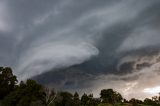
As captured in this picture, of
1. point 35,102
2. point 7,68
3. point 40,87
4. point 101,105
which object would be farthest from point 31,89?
point 101,105

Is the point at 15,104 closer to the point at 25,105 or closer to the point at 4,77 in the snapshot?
the point at 25,105

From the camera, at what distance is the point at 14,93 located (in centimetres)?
15425

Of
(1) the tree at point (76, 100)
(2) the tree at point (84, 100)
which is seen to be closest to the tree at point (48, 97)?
(1) the tree at point (76, 100)

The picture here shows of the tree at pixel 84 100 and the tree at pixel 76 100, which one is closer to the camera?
the tree at pixel 76 100

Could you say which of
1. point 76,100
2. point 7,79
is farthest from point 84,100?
point 7,79

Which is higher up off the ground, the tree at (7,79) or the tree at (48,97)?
the tree at (7,79)

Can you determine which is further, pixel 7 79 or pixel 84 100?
pixel 84 100

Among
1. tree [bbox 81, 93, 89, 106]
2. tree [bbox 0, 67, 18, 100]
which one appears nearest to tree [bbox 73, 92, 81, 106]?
tree [bbox 81, 93, 89, 106]

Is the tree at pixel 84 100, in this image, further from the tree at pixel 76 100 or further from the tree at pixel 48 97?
the tree at pixel 48 97

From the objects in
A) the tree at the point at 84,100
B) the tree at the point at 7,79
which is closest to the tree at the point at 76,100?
the tree at the point at 84,100

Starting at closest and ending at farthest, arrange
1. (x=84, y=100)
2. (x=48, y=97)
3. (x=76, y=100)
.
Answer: (x=48, y=97)
(x=76, y=100)
(x=84, y=100)

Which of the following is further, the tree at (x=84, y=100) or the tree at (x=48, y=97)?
the tree at (x=84, y=100)

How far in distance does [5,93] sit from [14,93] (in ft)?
55.8

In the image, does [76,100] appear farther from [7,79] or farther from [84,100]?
[7,79]
